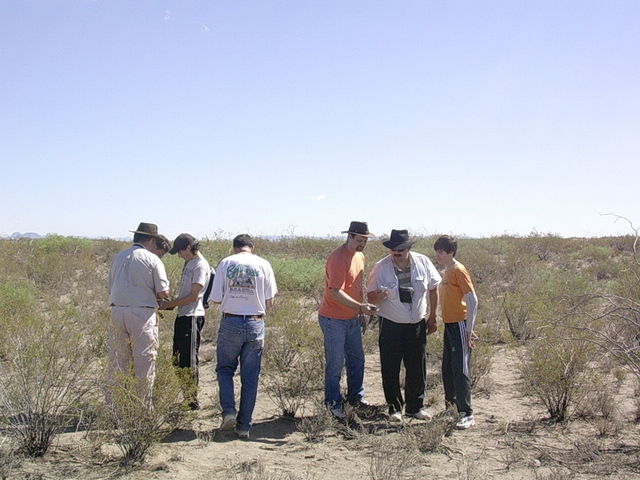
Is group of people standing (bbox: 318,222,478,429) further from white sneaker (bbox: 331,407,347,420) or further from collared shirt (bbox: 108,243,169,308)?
collared shirt (bbox: 108,243,169,308)

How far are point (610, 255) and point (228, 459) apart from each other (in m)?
18.4

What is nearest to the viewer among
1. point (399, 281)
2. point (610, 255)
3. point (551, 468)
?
point (551, 468)

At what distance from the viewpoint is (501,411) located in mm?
6074

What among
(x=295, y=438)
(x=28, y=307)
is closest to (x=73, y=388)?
(x=295, y=438)

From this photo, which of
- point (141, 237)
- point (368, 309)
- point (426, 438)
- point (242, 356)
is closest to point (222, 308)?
point (242, 356)

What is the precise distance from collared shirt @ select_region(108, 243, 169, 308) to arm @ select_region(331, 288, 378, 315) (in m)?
1.53

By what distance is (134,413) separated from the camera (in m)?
4.19

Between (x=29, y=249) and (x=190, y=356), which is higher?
(x=29, y=249)

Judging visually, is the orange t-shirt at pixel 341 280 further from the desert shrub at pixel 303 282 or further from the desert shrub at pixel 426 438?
the desert shrub at pixel 303 282

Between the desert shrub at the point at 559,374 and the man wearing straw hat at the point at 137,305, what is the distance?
360 cm

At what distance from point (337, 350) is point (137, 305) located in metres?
1.87

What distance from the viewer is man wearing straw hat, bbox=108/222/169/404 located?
4.87m

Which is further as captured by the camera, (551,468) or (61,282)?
(61,282)

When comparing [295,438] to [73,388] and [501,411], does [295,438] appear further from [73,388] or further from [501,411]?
[501,411]
